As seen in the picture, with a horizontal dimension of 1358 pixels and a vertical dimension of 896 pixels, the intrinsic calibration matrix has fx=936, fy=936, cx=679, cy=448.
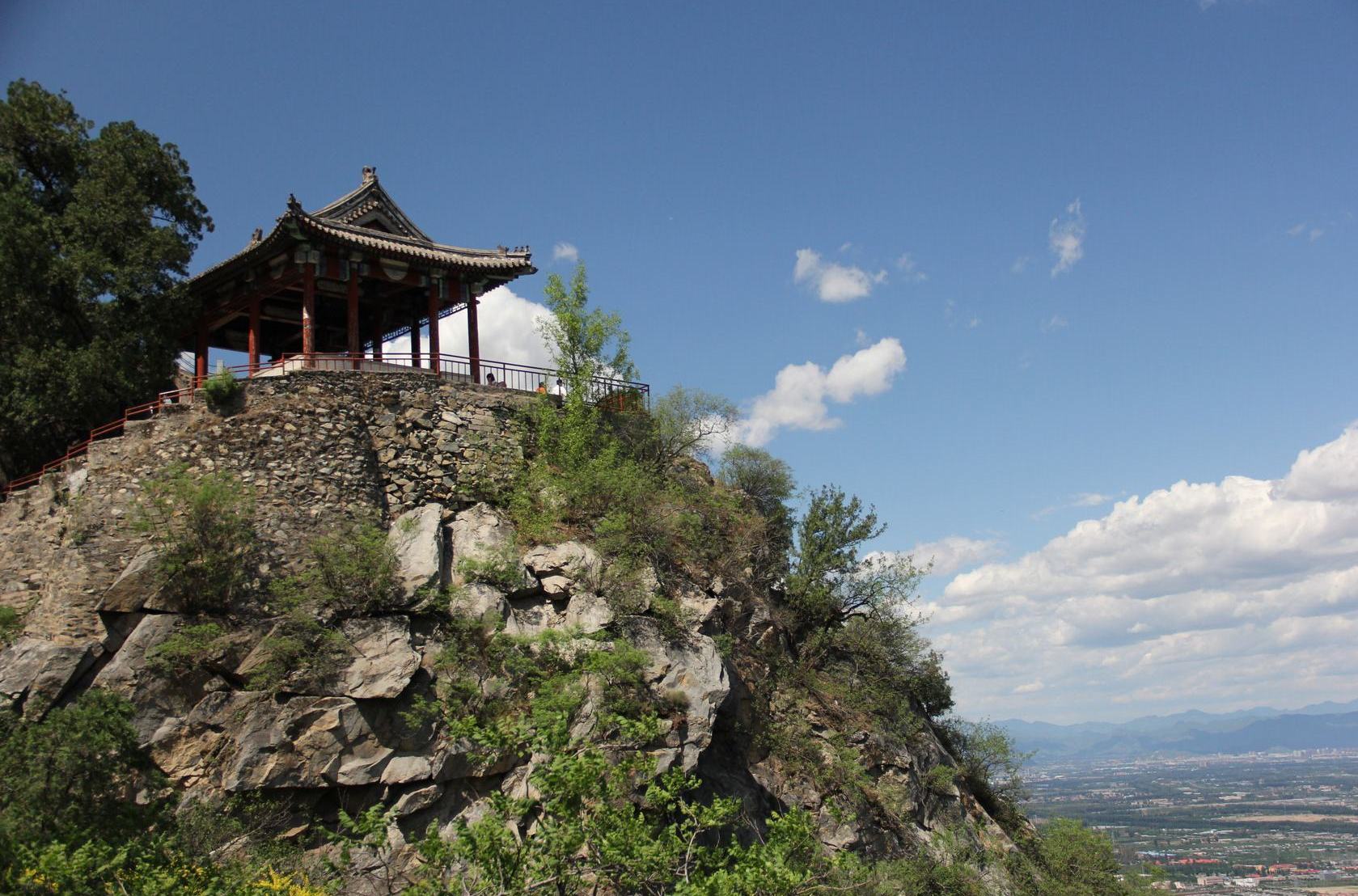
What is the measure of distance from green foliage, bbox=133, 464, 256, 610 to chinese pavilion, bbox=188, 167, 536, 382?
512 centimetres

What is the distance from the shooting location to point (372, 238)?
26.5 metres

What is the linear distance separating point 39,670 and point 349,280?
505 inches

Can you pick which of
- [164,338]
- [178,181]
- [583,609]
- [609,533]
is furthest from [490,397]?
[178,181]

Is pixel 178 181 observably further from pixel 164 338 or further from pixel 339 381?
pixel 339 381

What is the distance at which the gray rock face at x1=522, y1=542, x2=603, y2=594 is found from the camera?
70.4 ft

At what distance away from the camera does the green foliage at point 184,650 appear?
17984mm

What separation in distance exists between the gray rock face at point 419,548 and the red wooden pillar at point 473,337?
18.5ft

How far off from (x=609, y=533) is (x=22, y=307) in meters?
17.2

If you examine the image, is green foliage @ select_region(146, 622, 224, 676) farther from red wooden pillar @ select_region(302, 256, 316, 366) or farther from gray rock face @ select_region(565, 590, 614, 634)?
red wooden pillar @ select_region(302, 256, 316, 366)

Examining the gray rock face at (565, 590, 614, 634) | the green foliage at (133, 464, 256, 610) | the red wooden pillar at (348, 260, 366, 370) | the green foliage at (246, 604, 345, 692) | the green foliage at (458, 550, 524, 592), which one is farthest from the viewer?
the red wooden pillar at (348, 260, 366, 370)

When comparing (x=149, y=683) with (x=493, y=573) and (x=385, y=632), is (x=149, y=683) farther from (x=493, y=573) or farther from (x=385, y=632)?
(x=493, y=573)

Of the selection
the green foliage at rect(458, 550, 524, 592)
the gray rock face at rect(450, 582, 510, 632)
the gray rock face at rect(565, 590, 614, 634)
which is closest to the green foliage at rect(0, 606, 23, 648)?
the gray rock face at rect(450, 582, 510, 632)

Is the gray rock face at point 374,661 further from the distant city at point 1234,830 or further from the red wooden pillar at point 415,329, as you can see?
the distant city at point 1234,830

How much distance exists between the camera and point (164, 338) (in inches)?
1061
